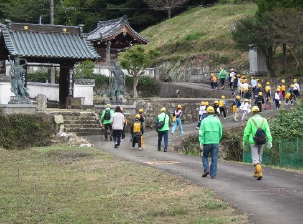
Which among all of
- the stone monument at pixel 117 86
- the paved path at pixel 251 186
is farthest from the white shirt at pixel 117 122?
the stone monument at pixel 117 86

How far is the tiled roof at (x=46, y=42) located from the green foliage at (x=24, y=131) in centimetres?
461

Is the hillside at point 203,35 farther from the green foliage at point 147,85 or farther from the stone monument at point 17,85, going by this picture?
the stone monument at point 17,85

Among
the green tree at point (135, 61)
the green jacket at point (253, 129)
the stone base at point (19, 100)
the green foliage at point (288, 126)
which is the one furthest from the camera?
the green tree at point (135, 61)

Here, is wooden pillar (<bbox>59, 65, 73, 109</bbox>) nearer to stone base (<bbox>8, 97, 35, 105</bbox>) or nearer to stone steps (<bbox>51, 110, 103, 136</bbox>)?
stone steps (<bbox>51, 110, 103, 136</bbox>)

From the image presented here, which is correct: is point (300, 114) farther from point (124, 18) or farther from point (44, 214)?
point (124, 18)

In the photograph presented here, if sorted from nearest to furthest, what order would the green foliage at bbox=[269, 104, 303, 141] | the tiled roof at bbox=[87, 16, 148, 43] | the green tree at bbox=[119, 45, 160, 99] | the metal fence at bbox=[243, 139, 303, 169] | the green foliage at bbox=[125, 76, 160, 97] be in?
the metal fence at bbox=[243, 139, 303, 169]
the green foliage at bbox=[269, 104, 303, 141]
the green tree at bbox=[119, 45, 160, 99]
the tiled roof at bbox=[87, 16, 148, 43]
the green foliage at bbox=[125, 76, 160, 97]

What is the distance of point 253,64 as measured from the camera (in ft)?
167

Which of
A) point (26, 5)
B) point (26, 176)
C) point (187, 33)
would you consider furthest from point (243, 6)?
point (26, 176)

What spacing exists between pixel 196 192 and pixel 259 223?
3.18 meters

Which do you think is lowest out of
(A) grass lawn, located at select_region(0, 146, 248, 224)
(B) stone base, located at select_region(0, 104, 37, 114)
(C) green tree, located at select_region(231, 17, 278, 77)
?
(A) grass lawn, located at select_region(0, 146, 248, 224)

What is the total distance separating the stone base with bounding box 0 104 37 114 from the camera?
100 feet

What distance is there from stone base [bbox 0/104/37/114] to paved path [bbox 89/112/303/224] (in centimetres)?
976

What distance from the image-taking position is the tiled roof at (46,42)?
112ft

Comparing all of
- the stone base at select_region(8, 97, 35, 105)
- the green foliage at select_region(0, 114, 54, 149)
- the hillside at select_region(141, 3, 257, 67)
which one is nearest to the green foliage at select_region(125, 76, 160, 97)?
the hillside at select_region(141, 3, 257, 67)
